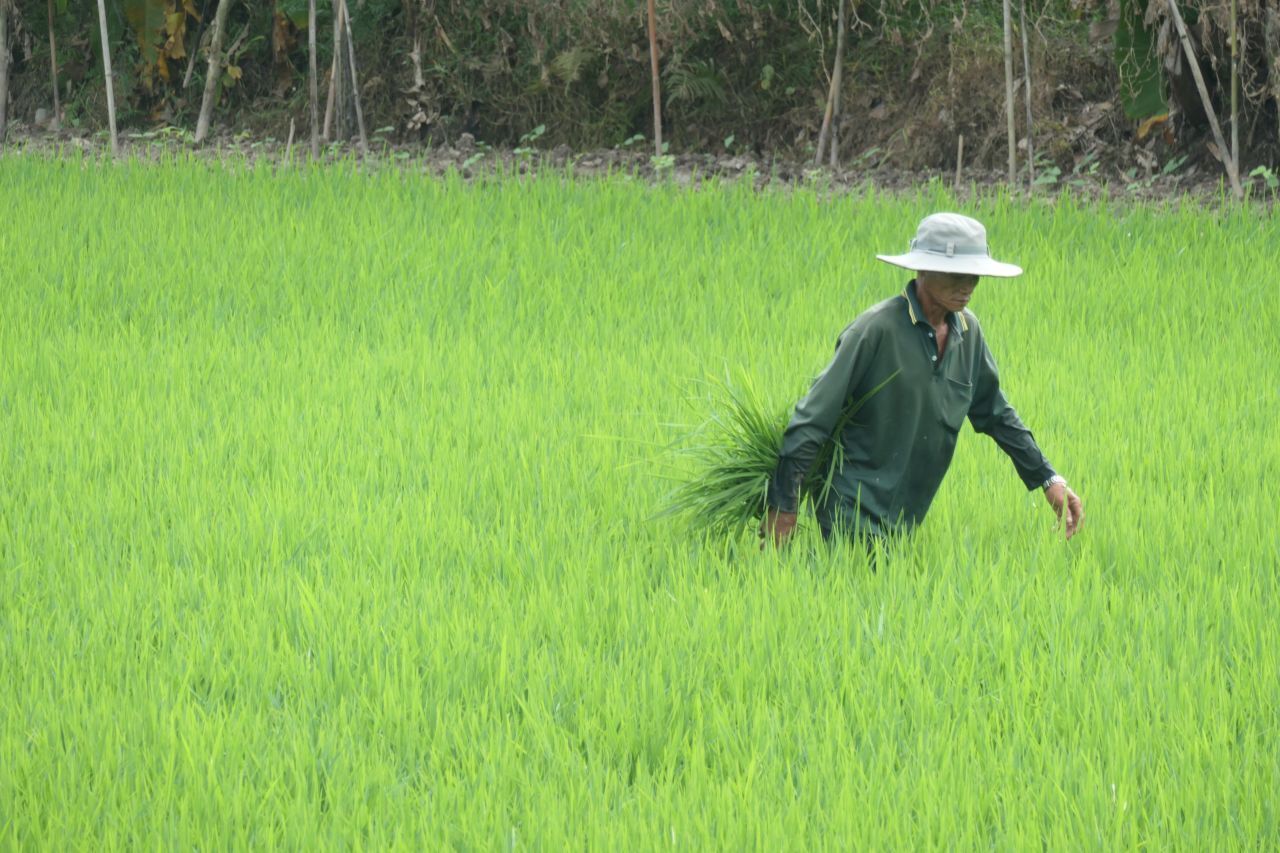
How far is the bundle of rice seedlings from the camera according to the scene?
12.1 feet

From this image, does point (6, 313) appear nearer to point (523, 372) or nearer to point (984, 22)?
point (523, 372)

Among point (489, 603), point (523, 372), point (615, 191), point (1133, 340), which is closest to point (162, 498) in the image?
point (489, 603)

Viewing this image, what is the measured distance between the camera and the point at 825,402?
3.46 m

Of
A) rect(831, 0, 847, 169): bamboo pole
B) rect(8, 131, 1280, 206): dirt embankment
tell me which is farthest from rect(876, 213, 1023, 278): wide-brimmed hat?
rect(831, 0, 847, 169): bamboo pole

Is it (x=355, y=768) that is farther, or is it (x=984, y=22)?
(x=984, y=22)

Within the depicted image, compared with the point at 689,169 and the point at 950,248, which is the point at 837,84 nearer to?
the point at 689,169

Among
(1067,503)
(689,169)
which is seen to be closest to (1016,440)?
(1067,503)

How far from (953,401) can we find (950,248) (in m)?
0.44

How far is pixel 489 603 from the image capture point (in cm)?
344

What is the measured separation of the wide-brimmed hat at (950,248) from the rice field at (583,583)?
2.44 feet

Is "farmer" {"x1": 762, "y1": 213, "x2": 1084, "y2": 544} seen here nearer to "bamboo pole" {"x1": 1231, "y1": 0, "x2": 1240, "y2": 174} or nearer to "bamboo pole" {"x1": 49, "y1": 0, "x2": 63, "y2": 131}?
"bamboo pole" {"x1": 1231, "y1": 0, "x2": 1240, "y2": 174}

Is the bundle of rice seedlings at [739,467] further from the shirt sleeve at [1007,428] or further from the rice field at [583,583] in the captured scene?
the shirt sleeve at [1007,428]

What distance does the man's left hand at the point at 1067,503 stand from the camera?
367 centimetres

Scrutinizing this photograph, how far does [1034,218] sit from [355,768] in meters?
6.23
